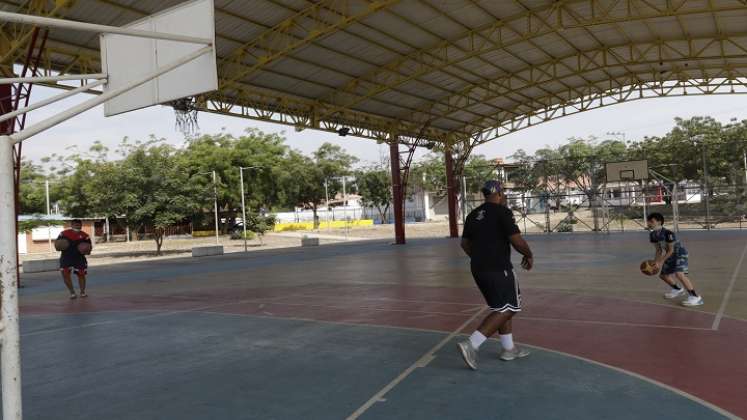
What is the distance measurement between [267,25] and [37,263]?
1736cm

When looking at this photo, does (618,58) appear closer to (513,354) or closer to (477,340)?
(513,354)

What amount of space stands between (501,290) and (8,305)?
4.21 m

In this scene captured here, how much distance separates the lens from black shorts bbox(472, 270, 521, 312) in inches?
226

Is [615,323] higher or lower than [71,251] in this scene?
lower

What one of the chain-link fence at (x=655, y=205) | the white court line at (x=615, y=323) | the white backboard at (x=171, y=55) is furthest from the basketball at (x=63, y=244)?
the chain-link fence at (x=655, y=205)

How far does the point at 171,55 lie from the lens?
5.45 meters

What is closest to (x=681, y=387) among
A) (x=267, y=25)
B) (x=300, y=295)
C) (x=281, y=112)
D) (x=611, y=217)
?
(x=300, y=295)

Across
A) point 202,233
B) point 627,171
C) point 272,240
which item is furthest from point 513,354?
point 202,233

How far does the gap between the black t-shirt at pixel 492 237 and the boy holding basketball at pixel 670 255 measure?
14.4ft

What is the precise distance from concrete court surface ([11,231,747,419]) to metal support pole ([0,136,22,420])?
5.33ft

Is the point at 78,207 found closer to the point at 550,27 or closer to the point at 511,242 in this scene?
the point at 550,27

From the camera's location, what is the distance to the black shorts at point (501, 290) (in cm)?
574

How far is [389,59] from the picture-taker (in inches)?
965

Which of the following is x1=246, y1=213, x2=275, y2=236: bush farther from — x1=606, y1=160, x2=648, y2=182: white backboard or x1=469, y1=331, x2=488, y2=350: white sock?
x1=469, y1=331, x2=488, y2=350: white sock
